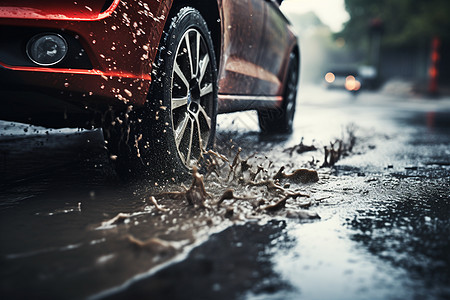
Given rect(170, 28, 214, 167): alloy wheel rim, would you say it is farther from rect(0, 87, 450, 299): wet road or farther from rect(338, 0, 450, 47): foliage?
rect(338, 0, 450, 47): foliage

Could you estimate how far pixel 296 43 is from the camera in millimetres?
6691

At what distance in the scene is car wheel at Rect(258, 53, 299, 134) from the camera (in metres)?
6.38

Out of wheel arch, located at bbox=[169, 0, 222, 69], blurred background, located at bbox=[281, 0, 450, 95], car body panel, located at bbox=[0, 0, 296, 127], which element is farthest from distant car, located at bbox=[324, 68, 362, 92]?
car body panel, located at bbox=[0, 0, 296, 127]

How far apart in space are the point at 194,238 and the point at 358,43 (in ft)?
133

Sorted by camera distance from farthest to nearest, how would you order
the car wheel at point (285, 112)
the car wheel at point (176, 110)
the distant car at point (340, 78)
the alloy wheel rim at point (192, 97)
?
the distant car at point (340, 78) < the car wheel at point (285, 112) < the alloy wheel rim at point (192, 97) < the car wheel at point (176, 110)

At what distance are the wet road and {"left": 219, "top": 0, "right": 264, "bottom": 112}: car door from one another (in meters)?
0.75

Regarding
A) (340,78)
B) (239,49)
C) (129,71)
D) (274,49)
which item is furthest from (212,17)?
(340,78)

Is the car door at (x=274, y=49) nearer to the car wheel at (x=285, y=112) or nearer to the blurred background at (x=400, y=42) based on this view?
the car wheel at (x=285, y=112)

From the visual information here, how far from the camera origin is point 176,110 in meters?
3.34

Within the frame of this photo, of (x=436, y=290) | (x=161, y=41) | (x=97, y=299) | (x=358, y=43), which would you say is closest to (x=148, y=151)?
(x=161, y=41)

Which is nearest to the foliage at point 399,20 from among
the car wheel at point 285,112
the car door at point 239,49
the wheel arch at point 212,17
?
the car wheel at point 285,112

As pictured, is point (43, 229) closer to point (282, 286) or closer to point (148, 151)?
point (148, 151)

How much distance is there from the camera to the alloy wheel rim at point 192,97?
328cm

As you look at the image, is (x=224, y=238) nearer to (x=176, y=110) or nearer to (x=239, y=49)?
(x=176, y=110)
